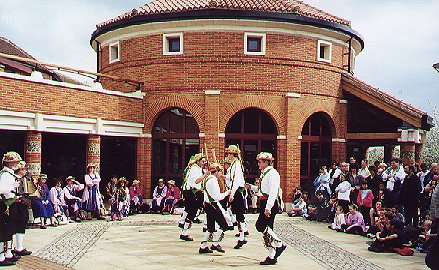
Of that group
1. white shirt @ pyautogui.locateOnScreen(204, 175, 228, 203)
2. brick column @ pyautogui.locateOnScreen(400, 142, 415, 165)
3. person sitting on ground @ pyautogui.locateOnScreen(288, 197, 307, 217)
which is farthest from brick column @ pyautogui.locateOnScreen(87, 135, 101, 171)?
brick column @ pyautogui.locateOnScreen(400, 142, 415, 165)

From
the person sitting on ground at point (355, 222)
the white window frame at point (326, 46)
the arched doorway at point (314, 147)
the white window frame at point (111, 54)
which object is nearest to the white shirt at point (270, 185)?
the person sitting on ground at point (355, 222)

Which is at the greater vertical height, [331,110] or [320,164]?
[331,110]

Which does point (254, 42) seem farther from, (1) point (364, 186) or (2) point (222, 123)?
(1) point (364, 186)

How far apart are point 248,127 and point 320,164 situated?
11.1 feet

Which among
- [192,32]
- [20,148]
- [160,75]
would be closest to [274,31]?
[192,32]

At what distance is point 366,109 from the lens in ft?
69.2

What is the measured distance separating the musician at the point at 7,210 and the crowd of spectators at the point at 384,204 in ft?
24.2

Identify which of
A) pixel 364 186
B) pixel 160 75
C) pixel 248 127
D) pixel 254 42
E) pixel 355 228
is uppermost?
pixel 254 42

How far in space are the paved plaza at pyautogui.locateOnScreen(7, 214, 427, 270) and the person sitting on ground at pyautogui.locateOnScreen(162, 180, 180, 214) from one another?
10.2 feet

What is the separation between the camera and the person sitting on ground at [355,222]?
14.0m

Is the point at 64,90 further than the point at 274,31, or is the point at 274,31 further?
the point at 274,31

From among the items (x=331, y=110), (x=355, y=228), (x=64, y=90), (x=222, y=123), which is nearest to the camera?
(x=355, y=228)

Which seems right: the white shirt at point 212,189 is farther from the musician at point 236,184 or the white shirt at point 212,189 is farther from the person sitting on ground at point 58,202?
the person sitting on ground at point 58,202

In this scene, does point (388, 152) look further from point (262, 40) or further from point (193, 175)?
point (193, 175)
